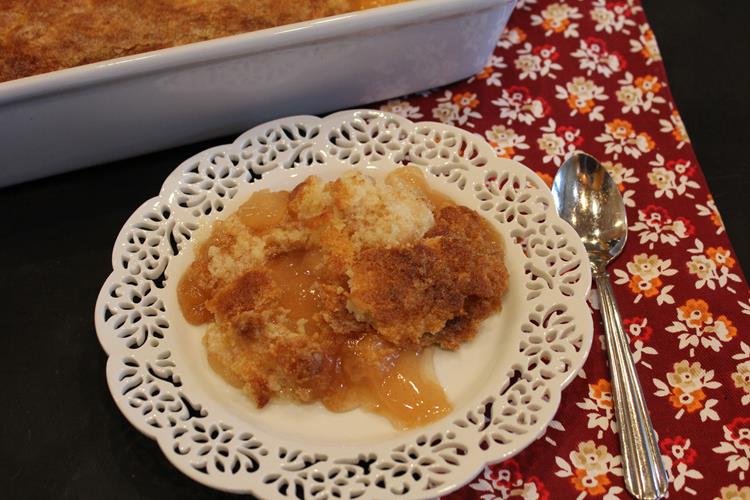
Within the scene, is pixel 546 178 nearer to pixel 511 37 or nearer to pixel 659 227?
pixel 659 227

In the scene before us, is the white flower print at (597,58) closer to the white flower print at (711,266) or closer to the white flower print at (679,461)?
the white flower print at (711,266)

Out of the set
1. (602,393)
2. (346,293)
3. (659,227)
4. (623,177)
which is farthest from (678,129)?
(346,293)

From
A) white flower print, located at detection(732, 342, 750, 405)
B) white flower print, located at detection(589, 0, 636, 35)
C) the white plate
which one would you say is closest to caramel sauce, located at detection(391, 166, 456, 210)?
the white plate

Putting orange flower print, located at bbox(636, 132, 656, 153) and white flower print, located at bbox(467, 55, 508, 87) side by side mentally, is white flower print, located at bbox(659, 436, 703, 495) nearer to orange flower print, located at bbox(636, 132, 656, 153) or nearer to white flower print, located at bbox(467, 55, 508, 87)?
orange flower print, located at bbox(636, 132, 656, 153)

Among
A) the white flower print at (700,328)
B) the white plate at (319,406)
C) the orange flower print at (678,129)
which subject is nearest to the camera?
the white plate at (319,406)

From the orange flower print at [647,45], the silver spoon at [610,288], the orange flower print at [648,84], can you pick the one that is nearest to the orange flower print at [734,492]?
the silver spoon at [610,288]

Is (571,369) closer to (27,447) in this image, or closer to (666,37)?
(27,447)
